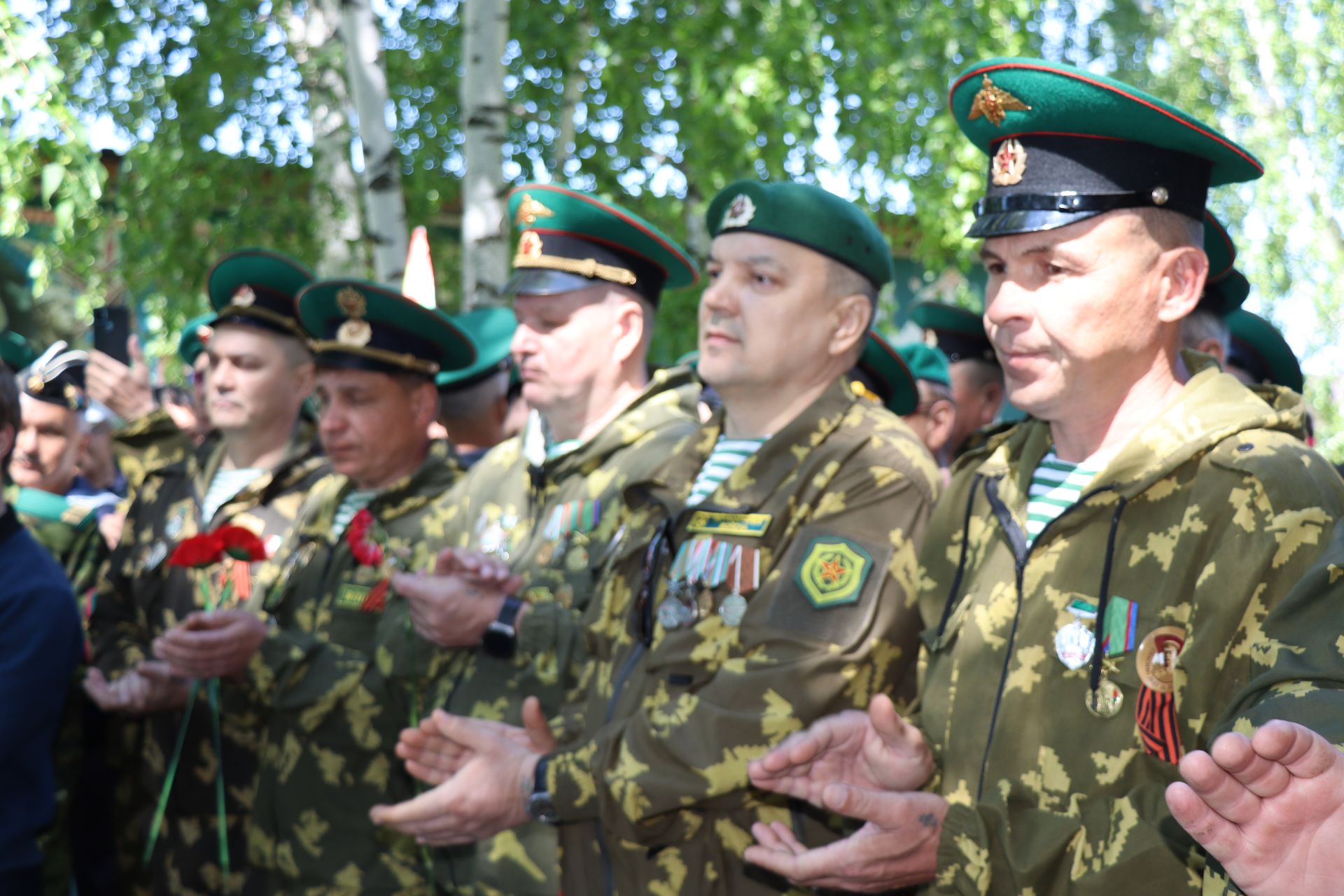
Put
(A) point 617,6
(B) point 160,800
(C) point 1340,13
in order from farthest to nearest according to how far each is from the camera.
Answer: (C) point 1340,13 < (A) point 617,6 < (B) point 160,800

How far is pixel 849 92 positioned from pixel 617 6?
1.89 m

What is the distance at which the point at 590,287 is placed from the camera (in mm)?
4680

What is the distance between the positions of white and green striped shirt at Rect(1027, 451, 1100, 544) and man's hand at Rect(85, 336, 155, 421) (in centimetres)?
605

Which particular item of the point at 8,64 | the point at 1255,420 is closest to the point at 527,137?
the point at 8,64

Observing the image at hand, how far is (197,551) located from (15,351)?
2568 mm

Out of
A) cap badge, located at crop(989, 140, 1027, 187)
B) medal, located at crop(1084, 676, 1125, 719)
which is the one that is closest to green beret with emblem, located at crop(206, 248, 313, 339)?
cap badge, located at crop(989, 140, 1027, 187)

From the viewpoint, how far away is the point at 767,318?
3721 millimetres

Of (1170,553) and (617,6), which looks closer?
(1170,553)

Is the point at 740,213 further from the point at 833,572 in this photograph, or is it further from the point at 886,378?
the point at 886,378

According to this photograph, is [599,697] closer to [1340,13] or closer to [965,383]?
[965,383]

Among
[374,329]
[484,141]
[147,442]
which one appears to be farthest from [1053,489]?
[147,442]

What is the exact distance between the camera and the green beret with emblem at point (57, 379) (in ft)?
22.1

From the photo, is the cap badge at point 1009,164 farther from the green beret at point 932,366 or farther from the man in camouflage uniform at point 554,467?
the green beret at point 932,366

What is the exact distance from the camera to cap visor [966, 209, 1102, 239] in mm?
2725
